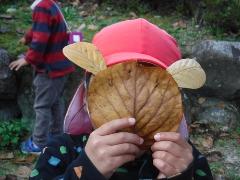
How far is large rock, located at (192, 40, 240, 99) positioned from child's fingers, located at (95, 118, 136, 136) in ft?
9.81

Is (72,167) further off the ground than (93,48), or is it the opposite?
(93,48)

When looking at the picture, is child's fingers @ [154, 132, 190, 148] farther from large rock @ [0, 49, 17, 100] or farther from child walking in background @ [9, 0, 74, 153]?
large rock @ [0, 49, 17, 100]

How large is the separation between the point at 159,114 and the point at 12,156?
8.75 feet

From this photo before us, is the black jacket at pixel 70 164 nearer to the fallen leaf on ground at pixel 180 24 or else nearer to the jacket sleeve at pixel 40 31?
the jacket sleeve at pixel 40 31

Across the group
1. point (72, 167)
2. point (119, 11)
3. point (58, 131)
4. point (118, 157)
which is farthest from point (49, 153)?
point (119, 11)

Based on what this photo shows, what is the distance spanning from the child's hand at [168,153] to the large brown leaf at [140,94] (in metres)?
0.03

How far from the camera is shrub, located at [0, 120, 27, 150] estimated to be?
3.86m

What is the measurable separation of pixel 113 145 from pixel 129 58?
1.07 feet

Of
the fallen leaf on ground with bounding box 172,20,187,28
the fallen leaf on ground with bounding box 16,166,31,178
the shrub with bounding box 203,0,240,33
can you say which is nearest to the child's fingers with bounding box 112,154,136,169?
the fallen leaf on ground with bounding box 16,166,31,178

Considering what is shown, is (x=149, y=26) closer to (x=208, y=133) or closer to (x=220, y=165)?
(x=220, y=165)

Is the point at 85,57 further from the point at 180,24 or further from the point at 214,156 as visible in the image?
the point at 180,24

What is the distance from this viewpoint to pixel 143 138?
1395mm

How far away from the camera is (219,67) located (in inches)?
168

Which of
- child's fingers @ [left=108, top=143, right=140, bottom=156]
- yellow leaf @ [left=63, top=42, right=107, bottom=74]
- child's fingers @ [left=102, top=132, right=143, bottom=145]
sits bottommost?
child's fingers @ [left=108, top=143, right=140, bottom=156]
